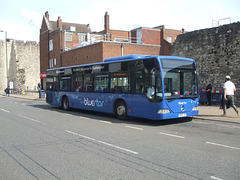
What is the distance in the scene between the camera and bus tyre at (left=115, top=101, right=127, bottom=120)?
11.6 meters

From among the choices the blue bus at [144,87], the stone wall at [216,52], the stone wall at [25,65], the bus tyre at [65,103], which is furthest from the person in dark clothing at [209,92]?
the stone wall at [25,65]

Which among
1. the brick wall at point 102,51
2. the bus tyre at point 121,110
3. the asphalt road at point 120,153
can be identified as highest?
the brick wall at point 102,51

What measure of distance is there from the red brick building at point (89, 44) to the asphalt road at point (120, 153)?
21.7 meters

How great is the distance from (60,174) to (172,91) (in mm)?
6585

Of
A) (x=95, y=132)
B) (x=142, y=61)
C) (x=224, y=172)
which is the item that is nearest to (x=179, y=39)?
(x=142, y=61)

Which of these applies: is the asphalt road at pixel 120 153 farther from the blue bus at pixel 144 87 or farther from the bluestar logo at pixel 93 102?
the bluestar logo at pixel 93 102

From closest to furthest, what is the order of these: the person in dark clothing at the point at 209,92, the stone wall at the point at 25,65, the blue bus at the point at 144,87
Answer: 1. the blue bus at the point at 144,87
2. the person in dark clothing at the point at 209,92
3. the stone wall at the point at 25,65

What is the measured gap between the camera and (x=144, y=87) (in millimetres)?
10398

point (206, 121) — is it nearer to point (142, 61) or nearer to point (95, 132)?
point (142, 61)

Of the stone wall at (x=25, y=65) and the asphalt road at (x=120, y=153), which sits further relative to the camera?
the stone wall at (x=25, y=65)

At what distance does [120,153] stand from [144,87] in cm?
480

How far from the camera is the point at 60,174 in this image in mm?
4629

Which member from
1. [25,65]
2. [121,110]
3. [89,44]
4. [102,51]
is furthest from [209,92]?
[25,65]

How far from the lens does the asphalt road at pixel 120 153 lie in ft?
15.3
